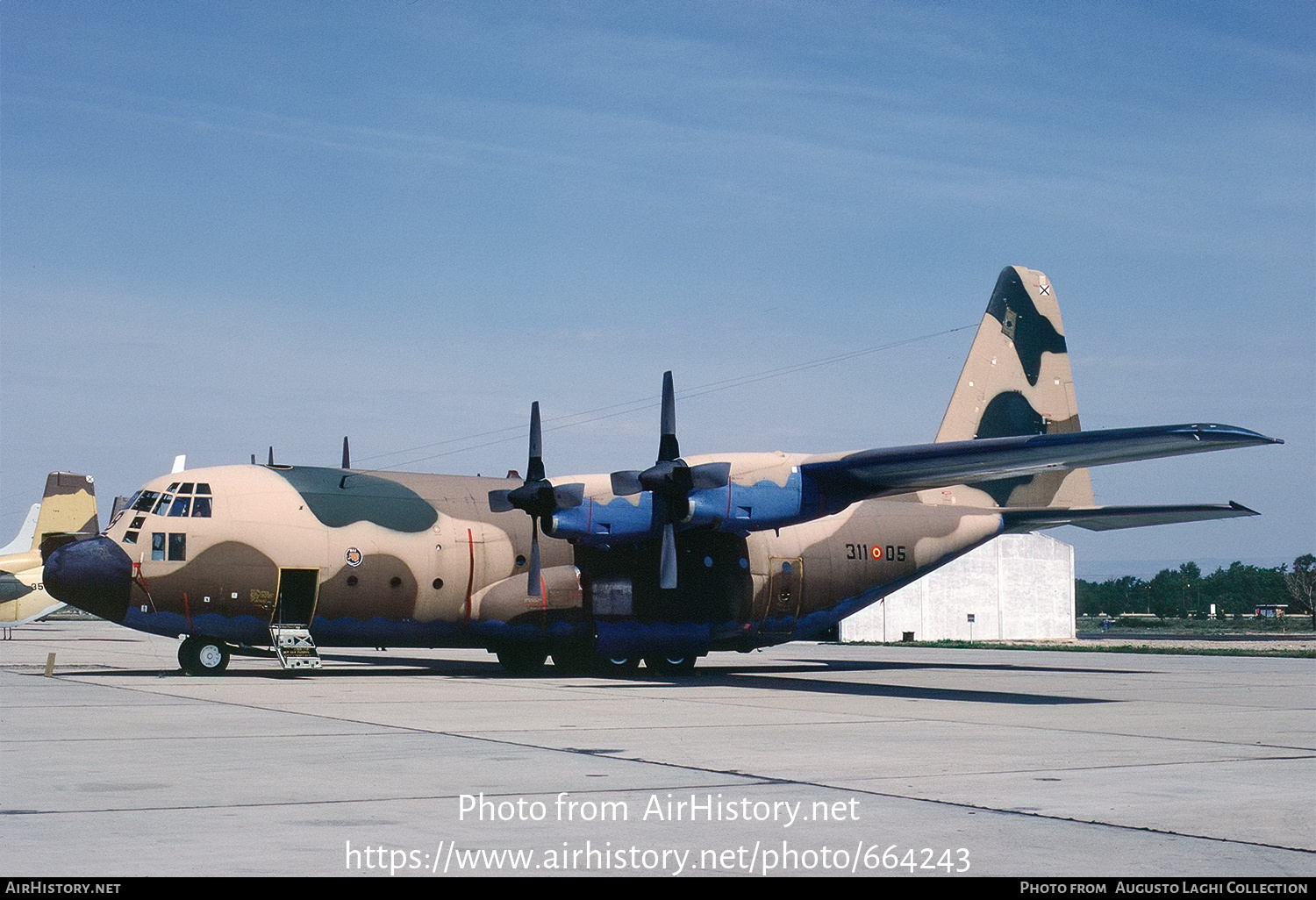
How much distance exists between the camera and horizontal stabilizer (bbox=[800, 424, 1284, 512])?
62.0ft

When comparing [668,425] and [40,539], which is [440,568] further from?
[40,539]

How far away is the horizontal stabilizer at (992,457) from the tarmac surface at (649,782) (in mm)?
3823

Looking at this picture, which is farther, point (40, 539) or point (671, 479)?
point (40, 539)

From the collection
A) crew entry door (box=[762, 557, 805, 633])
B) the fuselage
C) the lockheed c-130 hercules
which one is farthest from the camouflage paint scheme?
crew entry door (box=[762, 557, 805, 633])

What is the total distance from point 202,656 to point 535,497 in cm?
700

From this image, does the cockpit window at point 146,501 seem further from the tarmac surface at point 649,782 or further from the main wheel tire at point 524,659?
the main wheel tire at point 524,659

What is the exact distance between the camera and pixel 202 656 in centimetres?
2450

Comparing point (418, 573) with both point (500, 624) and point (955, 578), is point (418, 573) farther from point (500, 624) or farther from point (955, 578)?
point (955, 578)

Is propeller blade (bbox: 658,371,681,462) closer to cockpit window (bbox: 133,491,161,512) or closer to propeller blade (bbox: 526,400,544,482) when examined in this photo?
propeller blade (bbox: 526,400,544,482)

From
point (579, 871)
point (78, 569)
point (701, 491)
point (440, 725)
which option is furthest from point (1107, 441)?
point (78, 569)

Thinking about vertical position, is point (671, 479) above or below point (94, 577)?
above

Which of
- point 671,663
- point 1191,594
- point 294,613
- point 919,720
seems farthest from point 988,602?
point 1191,594

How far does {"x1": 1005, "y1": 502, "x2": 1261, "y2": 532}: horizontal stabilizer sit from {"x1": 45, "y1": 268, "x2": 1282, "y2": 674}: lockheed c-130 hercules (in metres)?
0.05

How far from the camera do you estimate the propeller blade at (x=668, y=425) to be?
23578mm
